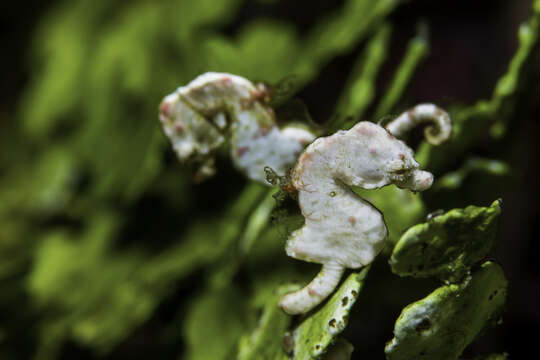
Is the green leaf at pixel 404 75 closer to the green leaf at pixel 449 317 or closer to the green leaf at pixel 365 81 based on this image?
the green leaf at pixel 365 81

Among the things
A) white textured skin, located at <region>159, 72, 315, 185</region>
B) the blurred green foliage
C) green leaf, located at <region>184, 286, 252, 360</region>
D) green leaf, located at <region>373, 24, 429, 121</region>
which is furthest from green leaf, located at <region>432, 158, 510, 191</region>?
green leaf, located at <region>184, 286, 252, 360</region>

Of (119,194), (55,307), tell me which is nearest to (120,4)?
(119,194)

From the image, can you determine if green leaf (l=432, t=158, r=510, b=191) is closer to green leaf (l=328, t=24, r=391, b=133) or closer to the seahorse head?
green leaf (l=328, t=24, r=391, b=133)

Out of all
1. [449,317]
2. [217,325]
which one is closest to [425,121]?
[449,317]

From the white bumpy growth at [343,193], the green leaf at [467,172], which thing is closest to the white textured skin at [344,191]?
the white bumpy growth at [343,193]

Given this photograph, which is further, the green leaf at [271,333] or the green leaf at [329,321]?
the green leaf at [271,333]

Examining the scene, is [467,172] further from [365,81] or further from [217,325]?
[217,325]

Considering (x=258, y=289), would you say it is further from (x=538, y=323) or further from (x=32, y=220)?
(x=32, y=220)
